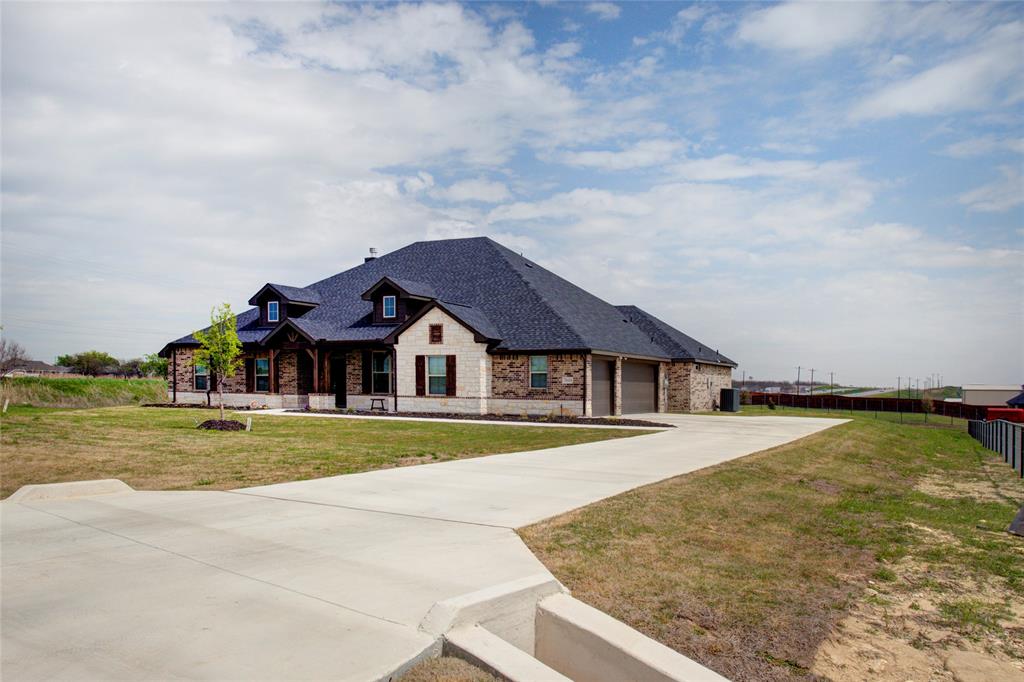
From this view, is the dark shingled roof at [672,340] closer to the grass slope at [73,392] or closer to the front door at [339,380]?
the front door at [339,380]

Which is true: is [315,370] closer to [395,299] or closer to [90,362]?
[395,299]

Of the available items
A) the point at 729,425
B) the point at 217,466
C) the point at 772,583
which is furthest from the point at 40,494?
the point at 729,425

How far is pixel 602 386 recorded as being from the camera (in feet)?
98.4

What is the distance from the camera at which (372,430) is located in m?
21.1

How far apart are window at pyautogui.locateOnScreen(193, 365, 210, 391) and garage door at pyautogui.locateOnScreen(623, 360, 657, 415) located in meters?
22.5

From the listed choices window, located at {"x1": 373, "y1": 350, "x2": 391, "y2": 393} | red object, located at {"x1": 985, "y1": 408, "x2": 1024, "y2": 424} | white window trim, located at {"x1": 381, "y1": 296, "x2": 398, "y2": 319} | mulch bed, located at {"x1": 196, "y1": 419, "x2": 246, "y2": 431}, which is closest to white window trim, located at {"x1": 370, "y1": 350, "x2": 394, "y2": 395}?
window, located at {"x1": 373, "y1": 350, "x2": 391, "y2": 393}

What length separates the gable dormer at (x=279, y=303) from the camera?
34.6 metres

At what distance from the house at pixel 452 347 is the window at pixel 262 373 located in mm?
60

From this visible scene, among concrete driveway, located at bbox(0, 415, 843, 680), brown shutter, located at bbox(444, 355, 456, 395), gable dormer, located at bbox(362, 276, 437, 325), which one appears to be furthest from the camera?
gable dormer, located at bbox(362, 276, 437, 325)

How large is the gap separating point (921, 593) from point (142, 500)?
31.8ft

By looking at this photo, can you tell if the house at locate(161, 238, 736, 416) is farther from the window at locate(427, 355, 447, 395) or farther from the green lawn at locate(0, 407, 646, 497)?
the green lawn at locate(0, 407, 646, 497)

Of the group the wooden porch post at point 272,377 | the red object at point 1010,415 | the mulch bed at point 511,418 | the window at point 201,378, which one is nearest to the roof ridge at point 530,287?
the mulch bed at point 511,418

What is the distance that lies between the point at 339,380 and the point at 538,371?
1097 centimetres

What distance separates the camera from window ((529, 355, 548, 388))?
28484mm
